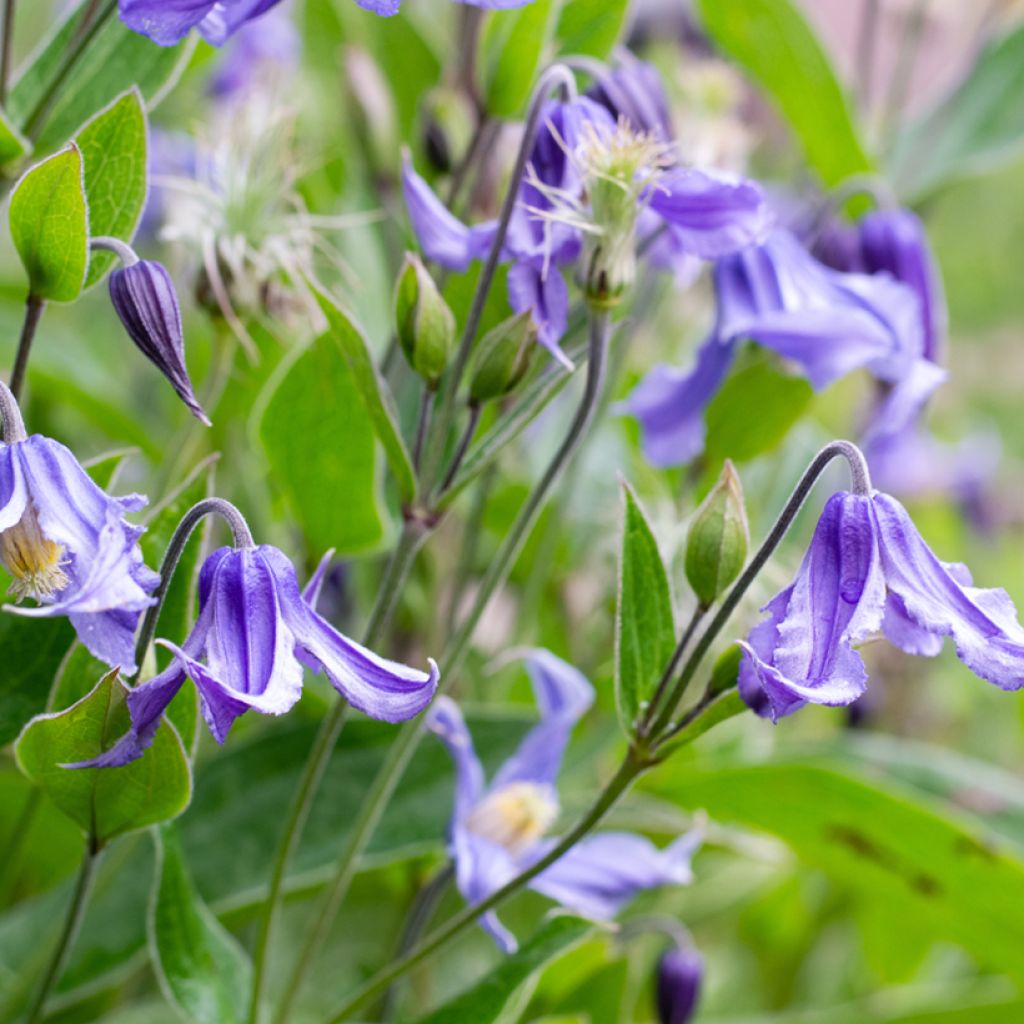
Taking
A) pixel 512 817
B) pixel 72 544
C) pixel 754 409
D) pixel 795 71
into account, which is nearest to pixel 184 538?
Result: pixel 72 544

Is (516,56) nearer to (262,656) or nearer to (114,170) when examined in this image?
(114,170)

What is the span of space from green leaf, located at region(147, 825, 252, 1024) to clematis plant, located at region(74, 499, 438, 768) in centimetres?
13

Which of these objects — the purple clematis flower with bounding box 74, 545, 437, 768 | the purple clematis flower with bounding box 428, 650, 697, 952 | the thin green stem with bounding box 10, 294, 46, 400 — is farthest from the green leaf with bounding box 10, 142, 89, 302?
the purple clematis flower with bounding box 428, 650, 697, 952

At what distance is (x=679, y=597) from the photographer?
0.64m

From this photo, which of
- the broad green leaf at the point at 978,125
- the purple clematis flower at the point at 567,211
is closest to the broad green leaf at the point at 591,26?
the purple clematis flower at the point at 567,211

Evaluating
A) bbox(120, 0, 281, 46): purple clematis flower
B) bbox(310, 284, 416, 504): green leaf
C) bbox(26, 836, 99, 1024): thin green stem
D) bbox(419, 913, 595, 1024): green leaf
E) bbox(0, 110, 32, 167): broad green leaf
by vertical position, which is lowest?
bbox(419, 913, 595, 1024): green leaf

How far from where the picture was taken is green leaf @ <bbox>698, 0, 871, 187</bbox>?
0.75m

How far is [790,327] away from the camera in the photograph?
536 millimetres

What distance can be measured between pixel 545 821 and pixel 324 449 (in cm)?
17

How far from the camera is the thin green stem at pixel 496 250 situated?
1.40 feet

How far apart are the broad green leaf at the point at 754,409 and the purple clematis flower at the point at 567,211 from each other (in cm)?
17

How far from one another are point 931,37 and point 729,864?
2.12 ft

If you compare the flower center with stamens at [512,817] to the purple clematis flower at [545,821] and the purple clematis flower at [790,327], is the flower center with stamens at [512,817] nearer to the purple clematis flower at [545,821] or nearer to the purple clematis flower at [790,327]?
the purple clematis flower at [545,821]

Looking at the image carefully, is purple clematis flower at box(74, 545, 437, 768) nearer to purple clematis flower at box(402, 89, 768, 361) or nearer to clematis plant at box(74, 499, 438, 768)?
clematis plant at box(74, 499, 438, 768)
